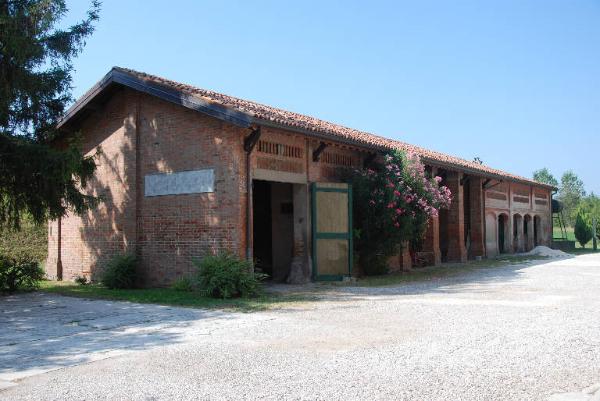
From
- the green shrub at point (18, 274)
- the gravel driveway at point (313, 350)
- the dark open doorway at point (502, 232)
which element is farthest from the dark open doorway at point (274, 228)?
the dark open doorway at point (502, 232)

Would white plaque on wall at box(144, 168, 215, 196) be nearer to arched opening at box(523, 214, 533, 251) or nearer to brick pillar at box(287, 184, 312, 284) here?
brick pillar at box(287, 184, 312, 284)

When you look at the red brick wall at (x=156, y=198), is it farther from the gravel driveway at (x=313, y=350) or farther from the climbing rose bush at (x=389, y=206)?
the climbing rose bush at (x=389, y=206)

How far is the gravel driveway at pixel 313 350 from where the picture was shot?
4637mm

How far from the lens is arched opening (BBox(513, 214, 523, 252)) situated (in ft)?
92.1

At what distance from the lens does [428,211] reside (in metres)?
15.2

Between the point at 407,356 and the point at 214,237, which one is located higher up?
the point at 214,237

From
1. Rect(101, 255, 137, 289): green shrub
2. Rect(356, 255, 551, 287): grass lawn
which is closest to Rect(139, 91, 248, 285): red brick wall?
Rect(101, 255, 137, 289): green shrub

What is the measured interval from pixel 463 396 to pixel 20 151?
32.7 ft

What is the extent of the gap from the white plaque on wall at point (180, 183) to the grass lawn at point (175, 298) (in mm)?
2273

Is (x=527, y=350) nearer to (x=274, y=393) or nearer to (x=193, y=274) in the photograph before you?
(x=274, y=393)

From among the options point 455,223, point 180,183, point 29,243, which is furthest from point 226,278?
point 455,223

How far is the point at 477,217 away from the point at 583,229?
1709cm

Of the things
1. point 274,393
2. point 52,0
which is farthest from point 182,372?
point 52,0

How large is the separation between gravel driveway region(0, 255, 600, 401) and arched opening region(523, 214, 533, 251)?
19.7m
